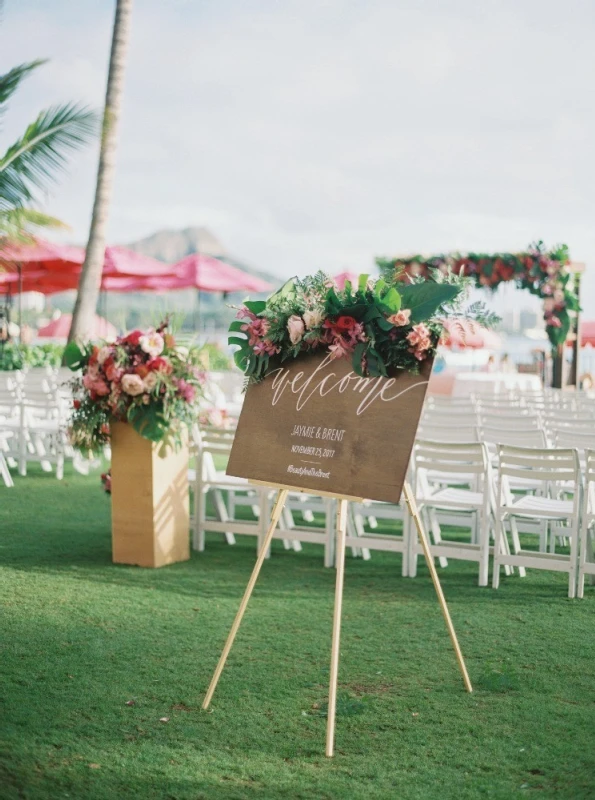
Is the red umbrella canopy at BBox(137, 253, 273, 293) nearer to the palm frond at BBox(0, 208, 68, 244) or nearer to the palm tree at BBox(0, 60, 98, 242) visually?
the palm frond at BBox(0, 208, 68, 244)

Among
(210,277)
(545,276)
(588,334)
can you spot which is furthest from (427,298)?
(588,334)

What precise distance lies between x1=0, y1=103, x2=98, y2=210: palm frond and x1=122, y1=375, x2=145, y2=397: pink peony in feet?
12.3

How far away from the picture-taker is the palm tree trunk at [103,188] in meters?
14.6

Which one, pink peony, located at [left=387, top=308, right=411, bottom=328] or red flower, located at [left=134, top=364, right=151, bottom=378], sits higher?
pink peony, located at [left=387, top=308, right=411, bottom=328]

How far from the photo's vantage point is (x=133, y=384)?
607cm

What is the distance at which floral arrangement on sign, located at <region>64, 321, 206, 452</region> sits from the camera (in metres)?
6.14

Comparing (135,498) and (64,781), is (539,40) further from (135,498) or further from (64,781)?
(64,781)

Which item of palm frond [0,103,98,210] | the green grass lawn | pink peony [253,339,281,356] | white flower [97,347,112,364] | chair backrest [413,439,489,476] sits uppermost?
palm frond [0,103,98,210]

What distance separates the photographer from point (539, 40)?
1337 inches

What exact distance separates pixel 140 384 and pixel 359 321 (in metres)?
2.73

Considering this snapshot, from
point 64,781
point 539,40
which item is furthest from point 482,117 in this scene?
point 64,781

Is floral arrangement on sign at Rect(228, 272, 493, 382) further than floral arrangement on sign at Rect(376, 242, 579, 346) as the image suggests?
No

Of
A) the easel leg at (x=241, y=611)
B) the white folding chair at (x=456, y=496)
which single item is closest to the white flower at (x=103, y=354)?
the white folding chair at (x=456, y=496)

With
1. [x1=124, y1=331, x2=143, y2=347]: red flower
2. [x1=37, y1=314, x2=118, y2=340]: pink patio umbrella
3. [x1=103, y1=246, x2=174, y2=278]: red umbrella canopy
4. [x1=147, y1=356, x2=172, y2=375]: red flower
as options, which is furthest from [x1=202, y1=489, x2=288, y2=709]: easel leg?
[x1=37, y1=314, x2=118, y2=340]: pink patio umbrella
